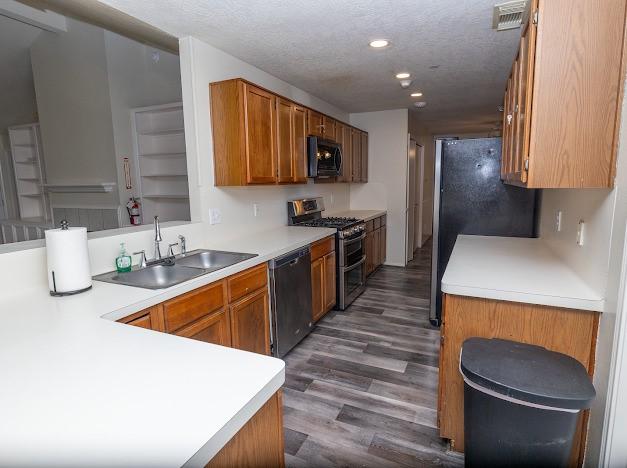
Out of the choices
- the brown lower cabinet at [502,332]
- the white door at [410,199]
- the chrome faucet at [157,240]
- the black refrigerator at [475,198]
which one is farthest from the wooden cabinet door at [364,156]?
the brown lower cabinet at [502,332]

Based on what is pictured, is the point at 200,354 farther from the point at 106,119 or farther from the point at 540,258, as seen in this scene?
the point at 106,119

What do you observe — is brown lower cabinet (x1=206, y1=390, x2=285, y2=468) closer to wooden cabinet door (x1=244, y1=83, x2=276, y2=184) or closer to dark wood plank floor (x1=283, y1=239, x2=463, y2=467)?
dark wood plank floor (x1=283, y1=239, x2=463, y2=467)

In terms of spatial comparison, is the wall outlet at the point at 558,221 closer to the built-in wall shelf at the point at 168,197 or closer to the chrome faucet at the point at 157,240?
the chrome faucet at the point at 157,240

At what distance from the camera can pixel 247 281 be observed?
2.30m

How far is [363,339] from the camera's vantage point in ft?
10.0

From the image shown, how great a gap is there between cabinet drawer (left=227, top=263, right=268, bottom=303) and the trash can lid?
4.33 ft

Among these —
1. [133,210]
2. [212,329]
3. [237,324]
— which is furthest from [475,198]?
[133,210]

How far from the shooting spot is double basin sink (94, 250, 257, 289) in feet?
6.22

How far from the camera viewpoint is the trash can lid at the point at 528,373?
1.16 meters

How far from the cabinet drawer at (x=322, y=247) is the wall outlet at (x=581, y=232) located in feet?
6.26

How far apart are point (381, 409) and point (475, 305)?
933mm

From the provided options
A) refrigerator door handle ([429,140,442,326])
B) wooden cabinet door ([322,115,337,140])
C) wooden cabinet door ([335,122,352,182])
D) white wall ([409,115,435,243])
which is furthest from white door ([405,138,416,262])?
refrigerator door handle ([429,140,442,326])

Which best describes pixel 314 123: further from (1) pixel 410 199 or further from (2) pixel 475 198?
(1) pixel 410 199

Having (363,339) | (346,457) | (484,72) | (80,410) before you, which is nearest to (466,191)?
(484,72)
